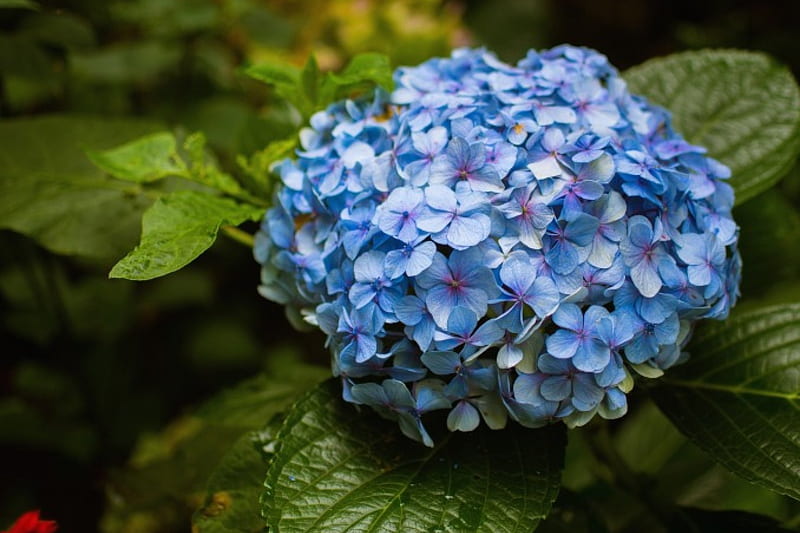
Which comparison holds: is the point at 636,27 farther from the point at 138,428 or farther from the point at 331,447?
the point at 331,447

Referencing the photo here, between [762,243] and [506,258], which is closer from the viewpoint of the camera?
[506,258]

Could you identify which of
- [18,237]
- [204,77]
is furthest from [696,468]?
[204,77]

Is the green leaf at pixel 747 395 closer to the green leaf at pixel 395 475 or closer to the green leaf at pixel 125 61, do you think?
the green leaf at pixel 395 475

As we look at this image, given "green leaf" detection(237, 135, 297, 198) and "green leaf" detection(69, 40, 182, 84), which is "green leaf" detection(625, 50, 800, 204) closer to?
"green leaf" detection(237, 135, 297, 198)

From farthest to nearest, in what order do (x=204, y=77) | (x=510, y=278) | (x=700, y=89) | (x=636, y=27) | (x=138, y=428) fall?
(x=636, y=27)
(x=204, y=77)
(x=138, y=428)
(x=700, y=89)
(x=510, y=278)

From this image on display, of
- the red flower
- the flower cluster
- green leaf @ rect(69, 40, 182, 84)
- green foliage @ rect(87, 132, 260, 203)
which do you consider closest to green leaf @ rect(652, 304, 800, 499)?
the flower cluster

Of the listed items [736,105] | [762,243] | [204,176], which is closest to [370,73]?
[204,176]

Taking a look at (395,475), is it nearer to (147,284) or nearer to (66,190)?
(66,190)
